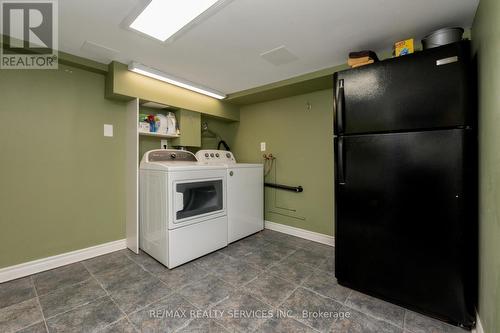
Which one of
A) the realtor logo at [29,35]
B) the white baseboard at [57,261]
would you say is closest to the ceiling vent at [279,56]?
the realtor logo at [29,35]

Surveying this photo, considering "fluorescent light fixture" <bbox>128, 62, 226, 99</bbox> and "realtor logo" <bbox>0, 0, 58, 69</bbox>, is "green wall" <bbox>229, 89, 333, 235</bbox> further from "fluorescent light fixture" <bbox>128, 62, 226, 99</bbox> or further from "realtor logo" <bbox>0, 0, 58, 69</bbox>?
"realtor logo" <bbox>0, 0, 58, 69</bbox>

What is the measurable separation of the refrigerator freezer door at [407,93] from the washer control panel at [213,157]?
195 cm

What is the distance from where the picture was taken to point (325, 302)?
1760 millimetres

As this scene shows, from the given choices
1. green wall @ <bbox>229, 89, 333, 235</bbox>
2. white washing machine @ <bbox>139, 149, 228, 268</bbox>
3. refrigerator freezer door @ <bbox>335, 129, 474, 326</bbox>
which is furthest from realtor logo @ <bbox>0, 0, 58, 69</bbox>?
green wall @ <bbox>229, 89, 333, 235</bbox>

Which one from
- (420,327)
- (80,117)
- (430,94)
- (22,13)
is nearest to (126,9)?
(22,13)

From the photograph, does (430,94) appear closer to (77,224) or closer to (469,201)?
(469,201)

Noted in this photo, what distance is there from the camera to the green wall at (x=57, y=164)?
6.86 feet

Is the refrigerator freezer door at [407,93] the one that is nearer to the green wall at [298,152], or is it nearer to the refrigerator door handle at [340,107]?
the refrigerator door handle at [340,107]

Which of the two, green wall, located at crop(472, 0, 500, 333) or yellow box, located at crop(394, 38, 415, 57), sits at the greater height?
yellow box, located at crop(394, 38, 415, 57)

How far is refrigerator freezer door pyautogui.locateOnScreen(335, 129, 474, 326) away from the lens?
145cm

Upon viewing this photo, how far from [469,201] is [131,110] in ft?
11.0

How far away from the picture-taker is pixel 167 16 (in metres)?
1.66

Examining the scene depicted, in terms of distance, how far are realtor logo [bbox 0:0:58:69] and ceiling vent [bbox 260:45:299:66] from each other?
1744 millimetres

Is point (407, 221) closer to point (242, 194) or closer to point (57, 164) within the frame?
point (242, 194)
